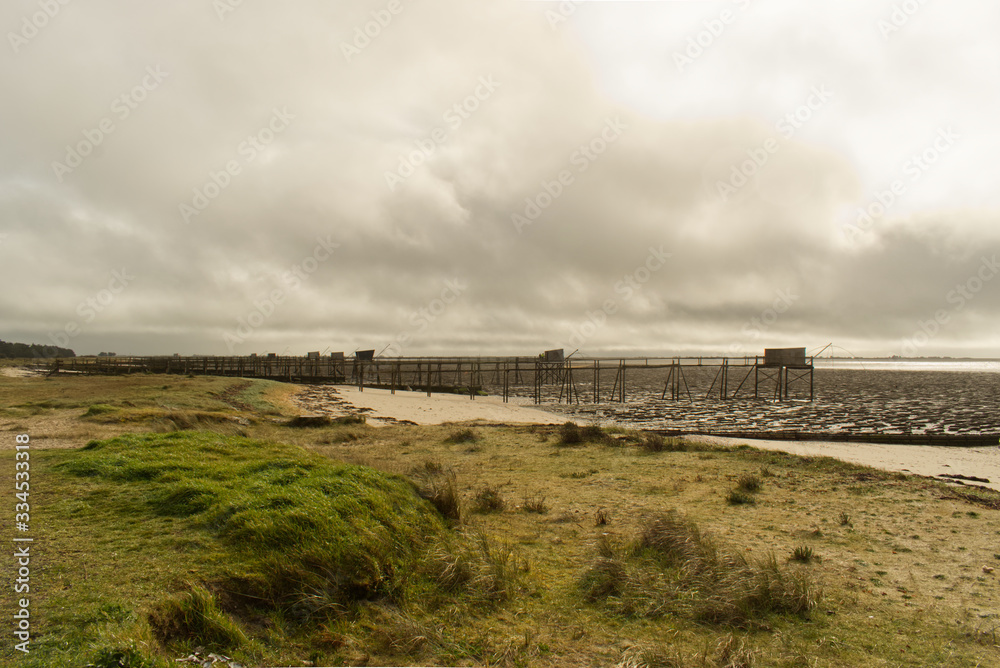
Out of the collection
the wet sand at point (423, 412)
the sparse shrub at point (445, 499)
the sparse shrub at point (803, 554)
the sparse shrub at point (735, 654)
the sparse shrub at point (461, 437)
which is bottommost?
the wet sand at point (423, 412)

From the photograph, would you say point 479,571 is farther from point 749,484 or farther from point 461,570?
point 749,484

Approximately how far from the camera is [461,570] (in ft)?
19.6

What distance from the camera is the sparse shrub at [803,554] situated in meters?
7.02

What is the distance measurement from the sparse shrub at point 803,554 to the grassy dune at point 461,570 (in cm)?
3

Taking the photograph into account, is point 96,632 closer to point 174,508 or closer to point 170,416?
point 174,508

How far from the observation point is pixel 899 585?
6301 millimetres

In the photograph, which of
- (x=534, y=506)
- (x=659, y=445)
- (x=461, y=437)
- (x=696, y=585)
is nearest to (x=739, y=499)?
(x=534, y=506)

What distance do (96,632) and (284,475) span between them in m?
3.95

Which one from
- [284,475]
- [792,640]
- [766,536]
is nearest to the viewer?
[792,640]

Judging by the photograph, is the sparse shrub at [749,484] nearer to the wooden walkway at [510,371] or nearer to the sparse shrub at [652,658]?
the sparse shrub at [652,658]

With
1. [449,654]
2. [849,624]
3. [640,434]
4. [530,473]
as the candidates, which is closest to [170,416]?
[530,473]

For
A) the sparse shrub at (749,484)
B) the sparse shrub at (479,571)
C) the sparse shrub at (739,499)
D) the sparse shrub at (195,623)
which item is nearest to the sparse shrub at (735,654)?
the sparse shrub at (479,571)

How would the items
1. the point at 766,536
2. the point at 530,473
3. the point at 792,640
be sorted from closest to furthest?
the point at 792,640 → the point at 766,536 → the point at 530,473

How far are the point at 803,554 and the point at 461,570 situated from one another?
16.4ft
